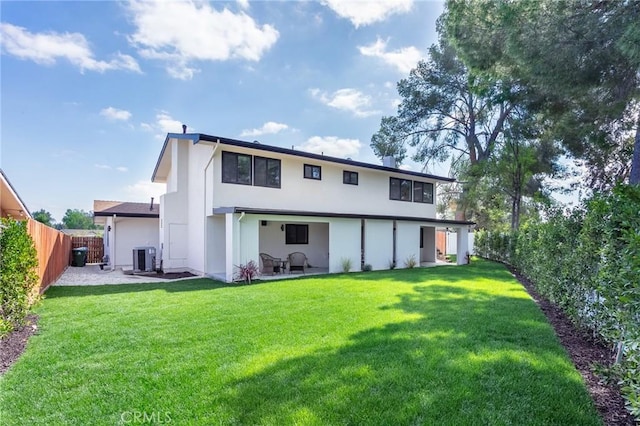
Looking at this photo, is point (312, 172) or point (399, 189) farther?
point (399, 189)

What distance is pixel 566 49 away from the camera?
806cm

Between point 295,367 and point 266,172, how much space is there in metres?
10.6

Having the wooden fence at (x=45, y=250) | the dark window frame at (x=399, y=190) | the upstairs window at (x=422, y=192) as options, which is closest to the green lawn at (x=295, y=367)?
the wooden fence at (x=45, y=250)

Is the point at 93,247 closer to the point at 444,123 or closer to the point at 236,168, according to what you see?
the point at 236,168

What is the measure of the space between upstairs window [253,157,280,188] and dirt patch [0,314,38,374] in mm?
8657

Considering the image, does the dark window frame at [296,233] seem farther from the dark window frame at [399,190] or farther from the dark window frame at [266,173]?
the dark window frame at [399,190]

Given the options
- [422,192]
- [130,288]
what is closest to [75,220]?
[130,288]

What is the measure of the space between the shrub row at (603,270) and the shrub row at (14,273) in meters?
7.70

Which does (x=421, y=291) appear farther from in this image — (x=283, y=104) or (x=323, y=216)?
(x=283, y=104)

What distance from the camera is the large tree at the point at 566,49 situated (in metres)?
7.69

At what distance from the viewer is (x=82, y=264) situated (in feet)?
59.9

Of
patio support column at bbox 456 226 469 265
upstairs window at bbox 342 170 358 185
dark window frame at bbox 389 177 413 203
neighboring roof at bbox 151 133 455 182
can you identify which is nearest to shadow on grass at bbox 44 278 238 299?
neighboring roof at bbox 151 133 455 182

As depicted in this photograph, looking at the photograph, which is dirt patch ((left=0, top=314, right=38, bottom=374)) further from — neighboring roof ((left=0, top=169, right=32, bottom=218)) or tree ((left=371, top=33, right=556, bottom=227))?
tree ((left=371, top=33, right=556, bottom=227))

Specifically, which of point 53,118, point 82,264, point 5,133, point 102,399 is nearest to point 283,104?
point 53,118
